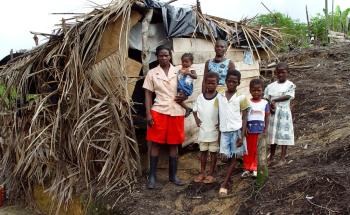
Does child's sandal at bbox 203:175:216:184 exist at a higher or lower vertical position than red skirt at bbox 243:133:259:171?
lower

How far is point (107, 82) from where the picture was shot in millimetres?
5582

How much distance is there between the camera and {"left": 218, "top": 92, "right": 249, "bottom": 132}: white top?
4.66 m

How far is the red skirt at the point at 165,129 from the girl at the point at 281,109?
1.05m

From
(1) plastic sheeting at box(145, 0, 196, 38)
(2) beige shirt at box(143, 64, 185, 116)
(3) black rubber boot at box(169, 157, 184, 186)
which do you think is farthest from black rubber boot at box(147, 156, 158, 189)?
(1) plastic sheeting at box(145, 0, 196, 38)

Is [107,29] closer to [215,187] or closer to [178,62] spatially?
[178,62]

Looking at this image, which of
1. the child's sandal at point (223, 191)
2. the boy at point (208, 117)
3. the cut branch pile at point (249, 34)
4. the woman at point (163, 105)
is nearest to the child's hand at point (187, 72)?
the woman at point (163, 105)

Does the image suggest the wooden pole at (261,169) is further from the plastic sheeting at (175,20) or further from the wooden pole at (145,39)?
the plastic sheeting at (175,20)

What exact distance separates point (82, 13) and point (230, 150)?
97.1 inches

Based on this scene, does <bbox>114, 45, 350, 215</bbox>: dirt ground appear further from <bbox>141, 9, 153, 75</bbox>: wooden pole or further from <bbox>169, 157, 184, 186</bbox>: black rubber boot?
<bbox>141, 9, 153, 75</bbox>: wooden pole

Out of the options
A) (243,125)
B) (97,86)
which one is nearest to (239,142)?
(243,125)

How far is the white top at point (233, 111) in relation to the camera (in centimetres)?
466

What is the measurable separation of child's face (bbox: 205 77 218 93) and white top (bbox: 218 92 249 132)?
16 centimetres

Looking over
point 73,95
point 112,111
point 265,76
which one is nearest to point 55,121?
point 73,95

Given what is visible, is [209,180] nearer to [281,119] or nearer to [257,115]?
[257,115]
